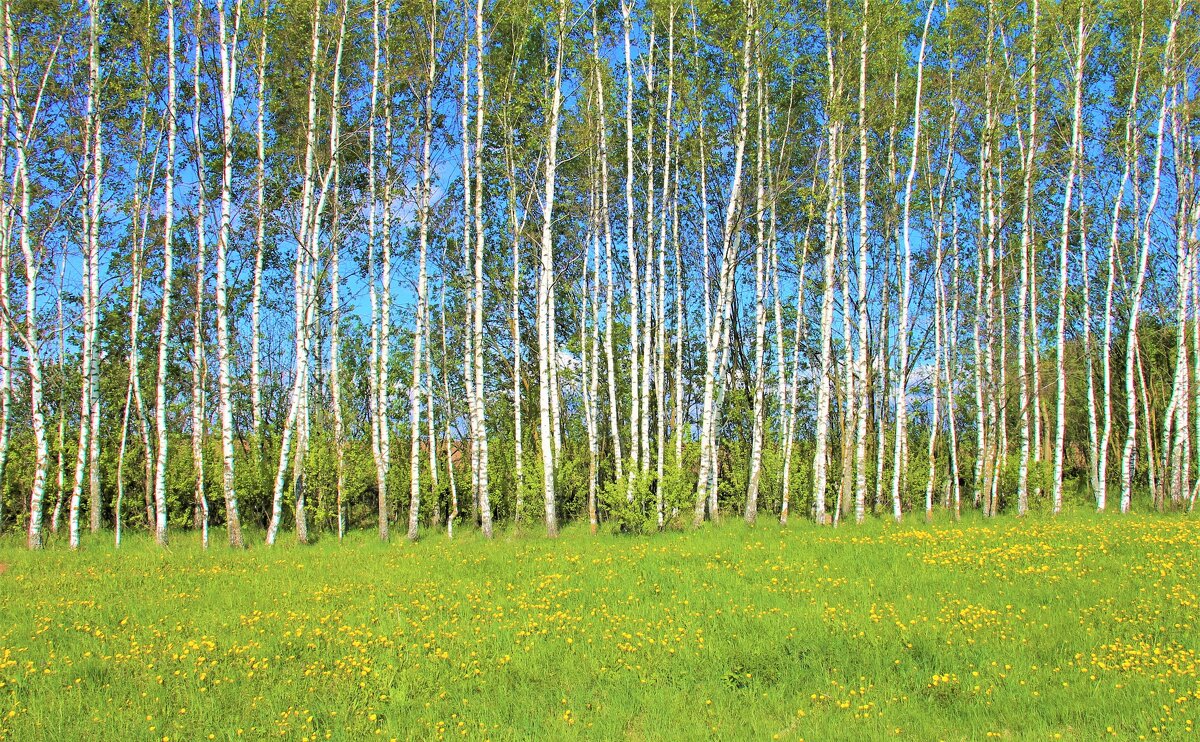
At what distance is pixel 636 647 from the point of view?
7.45 meters

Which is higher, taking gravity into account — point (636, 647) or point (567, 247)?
point (567, 247)

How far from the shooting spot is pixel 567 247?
78.6 ft

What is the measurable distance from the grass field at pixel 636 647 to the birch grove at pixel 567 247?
551cm

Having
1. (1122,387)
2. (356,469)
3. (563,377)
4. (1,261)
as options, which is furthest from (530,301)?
(1122,387)

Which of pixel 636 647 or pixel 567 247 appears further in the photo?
pixel 567 247

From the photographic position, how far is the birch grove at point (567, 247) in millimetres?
16516

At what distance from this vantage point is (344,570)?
11586 mm

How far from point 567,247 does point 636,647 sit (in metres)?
17.9

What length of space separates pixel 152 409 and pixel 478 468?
1152 centimetres

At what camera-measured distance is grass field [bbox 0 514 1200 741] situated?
19.6 ft

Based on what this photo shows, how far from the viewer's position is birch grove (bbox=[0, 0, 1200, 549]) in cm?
1652

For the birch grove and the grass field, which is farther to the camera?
the birch grove

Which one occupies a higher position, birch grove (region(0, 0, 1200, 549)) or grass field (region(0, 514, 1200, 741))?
birch grove (region(0, 0, 1200, 549))

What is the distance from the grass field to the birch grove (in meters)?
5.51
